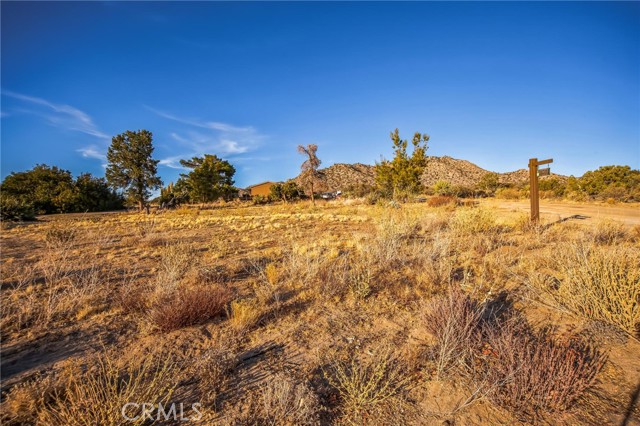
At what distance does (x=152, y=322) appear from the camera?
11.3 ft

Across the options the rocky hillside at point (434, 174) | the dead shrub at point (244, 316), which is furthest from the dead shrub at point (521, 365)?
the rocky hillside at point (434, 174)

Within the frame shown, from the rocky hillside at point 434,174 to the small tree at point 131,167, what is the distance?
3308cm

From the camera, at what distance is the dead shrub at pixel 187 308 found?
11.0ft

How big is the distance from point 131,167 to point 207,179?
8.37 meters

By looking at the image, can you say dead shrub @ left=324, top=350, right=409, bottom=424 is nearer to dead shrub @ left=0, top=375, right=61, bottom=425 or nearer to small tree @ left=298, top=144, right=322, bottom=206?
dead shrub @ left=0, top=375, right=61, bottom=425

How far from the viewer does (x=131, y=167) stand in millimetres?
30906

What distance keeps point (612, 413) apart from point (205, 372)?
3.32 meters

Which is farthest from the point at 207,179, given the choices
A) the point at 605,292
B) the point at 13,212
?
the point at 605,292

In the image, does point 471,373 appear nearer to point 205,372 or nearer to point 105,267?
point 205,372

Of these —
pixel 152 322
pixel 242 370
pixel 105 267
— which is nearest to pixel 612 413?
pixel 242 370

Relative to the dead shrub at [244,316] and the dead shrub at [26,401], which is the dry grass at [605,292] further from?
the dead shrub at [26,401]

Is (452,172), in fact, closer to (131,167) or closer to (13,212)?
(131,167)

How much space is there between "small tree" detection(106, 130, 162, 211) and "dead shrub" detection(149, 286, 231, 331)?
3310cm

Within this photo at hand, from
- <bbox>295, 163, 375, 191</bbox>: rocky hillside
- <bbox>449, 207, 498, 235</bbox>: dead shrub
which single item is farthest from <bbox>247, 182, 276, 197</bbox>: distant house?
<bbox>449, 207, 498, 235</bbox>: dead shrub
